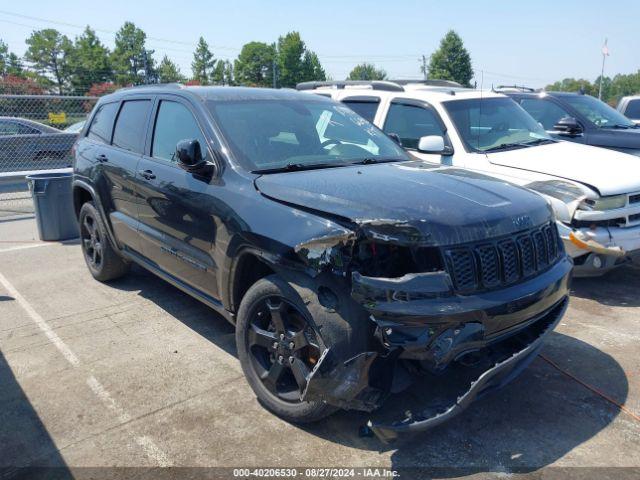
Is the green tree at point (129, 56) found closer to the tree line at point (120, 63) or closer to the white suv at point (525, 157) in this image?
the tree line at point (120, 63)

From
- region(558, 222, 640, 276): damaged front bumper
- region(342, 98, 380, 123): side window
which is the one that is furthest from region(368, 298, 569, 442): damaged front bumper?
region(342, 98, 380, 123): side window

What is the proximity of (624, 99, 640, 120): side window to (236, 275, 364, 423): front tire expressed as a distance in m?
12.2

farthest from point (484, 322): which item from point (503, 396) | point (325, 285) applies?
point (503, 396)

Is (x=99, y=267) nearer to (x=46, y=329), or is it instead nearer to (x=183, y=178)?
(x=46, y=329)

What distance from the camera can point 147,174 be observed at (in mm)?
4551

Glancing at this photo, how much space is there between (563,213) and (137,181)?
390cm

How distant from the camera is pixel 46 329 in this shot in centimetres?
482

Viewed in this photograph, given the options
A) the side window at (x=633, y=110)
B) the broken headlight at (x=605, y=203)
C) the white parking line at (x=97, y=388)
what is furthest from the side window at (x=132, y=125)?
the side window at (x=633, y=110)

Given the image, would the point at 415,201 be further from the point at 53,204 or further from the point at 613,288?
the point at 53,204

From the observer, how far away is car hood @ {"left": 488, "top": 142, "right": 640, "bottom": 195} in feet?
17.6

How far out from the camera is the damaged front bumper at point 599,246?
16.8 ft

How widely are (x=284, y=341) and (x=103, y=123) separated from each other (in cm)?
368

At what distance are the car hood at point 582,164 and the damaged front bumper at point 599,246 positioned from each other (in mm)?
387

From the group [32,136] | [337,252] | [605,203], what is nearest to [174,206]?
[337,252]
